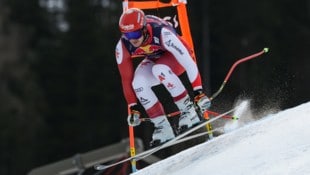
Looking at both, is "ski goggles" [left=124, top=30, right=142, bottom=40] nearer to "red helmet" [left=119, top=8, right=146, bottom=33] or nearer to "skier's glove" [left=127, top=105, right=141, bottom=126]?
"red helmet" [left=119, top=8, right=146, bottom=33]

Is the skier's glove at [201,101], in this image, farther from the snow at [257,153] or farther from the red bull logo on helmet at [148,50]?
the red bull logo on helmet at [148,50]

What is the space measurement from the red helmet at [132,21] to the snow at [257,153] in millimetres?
1203

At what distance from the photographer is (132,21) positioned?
6.92 meters

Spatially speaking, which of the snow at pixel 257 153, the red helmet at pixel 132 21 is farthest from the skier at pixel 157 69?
the snow at pixel 257 153

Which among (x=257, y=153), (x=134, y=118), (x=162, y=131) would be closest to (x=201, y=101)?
(x=162, y=131)

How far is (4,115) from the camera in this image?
94.4 ft

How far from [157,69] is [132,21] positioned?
0.48 meters

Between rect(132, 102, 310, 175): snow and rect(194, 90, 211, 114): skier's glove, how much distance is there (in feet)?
1.04

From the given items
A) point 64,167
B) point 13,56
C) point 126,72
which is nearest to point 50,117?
point 13,56

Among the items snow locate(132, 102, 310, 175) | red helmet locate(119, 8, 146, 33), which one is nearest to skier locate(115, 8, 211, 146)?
red helmet locate(119, 8, 146, 33)

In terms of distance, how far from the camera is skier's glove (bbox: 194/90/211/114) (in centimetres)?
709

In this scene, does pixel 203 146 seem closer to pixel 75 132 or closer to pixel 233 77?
pixel 233 77

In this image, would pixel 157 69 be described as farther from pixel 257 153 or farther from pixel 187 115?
pixel 257 153

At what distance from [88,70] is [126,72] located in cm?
2464
